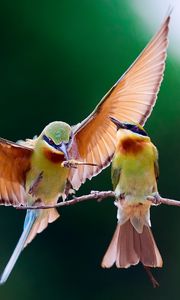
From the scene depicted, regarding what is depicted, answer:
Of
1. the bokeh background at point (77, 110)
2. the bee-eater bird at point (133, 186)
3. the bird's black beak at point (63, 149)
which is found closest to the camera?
the bird's black beak at point (63, 149)

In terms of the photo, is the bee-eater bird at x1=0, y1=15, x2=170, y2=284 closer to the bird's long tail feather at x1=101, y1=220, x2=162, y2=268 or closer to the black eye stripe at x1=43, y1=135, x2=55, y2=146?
the black eye stripe at x1=43, y1=135, x2=55, y2=146

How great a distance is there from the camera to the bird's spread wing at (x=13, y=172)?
1469 millimetres

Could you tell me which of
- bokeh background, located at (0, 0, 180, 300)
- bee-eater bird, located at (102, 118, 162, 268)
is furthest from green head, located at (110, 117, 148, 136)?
bokeh background, located at (0, 0, 180, 300)

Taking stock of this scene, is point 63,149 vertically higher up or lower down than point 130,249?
higher up

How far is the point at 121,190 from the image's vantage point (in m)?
1.45

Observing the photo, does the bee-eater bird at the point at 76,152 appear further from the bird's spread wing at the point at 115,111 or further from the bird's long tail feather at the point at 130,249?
the bird's long tail feather at the point at 130,249

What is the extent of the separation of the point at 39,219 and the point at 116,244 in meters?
0.20

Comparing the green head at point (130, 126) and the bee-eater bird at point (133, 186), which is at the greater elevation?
the green head at point (130, 126)

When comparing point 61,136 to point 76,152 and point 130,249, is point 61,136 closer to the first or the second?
point 76,152

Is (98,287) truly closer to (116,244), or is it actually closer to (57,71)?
(57,71)

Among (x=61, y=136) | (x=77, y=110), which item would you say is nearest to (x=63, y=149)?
(x=61, y=136)

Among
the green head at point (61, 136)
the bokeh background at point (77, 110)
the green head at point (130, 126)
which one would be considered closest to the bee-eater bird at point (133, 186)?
the green head at point (130, 126)

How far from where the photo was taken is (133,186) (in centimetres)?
144

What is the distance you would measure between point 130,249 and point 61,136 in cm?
23
